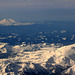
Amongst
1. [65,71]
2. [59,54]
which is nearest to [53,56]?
[59,54]

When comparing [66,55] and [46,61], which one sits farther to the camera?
[66,55]

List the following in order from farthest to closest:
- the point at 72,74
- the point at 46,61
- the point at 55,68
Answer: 1. the point at 46,61
2. the point at 55,68
3. the point at 72,74

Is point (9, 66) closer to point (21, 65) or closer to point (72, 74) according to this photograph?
point (21, 65)

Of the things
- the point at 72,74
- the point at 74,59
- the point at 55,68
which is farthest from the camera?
the point at 74,59

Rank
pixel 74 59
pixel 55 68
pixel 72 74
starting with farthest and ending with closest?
pixel 74 59 → pixel 55 68 → pixel 72 74

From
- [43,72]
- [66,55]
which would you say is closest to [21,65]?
[43,72]

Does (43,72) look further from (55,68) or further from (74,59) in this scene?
(74,59)

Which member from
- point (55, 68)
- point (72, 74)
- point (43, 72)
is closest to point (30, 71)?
point (43, 72)

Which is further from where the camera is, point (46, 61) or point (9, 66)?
point (46, 61)
